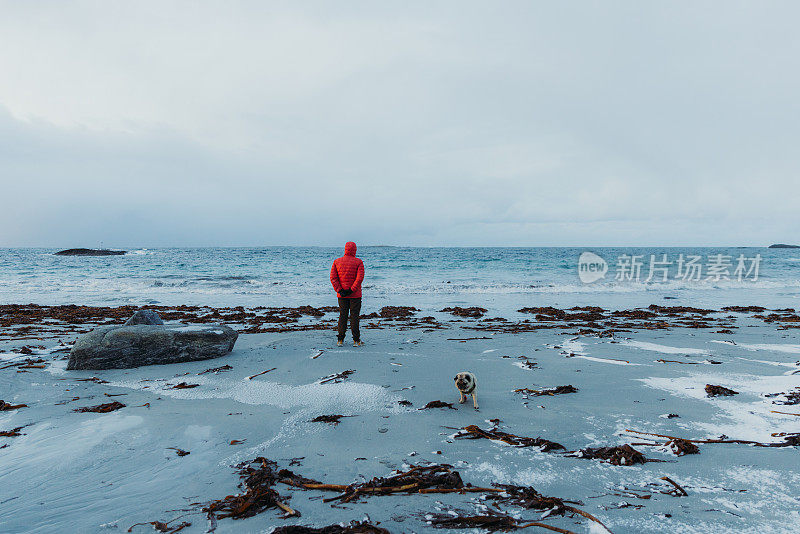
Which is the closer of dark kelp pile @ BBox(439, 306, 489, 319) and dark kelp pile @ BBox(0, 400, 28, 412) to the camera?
dark kelp pile @ BBox(0, 400, 28, 412)

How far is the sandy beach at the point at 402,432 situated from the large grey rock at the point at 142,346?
0.27m

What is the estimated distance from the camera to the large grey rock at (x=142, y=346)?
618 cm

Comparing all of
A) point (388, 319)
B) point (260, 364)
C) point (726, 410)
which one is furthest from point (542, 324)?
point (260, 364)

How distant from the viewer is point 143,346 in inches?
251

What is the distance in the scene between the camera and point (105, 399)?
189 inches

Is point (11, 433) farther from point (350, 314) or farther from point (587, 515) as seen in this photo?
point (350, 314)

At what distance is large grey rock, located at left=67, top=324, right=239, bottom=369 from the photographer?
6184mm

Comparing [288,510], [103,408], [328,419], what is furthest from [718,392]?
[103,408]

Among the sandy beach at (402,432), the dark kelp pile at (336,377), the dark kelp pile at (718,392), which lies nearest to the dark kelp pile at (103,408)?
the sandy beach at (402,432)

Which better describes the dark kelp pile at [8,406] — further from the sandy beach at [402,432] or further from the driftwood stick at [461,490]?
the driftwood stick at [461,490]

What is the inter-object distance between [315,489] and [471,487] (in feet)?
3.35

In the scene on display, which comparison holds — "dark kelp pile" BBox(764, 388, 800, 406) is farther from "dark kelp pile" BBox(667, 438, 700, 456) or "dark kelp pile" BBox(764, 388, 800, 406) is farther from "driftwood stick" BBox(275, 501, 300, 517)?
"driftwood stick" BBox(275, 501, 300, 517)

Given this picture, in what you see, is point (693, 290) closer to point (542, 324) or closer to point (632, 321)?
point (632, 321)

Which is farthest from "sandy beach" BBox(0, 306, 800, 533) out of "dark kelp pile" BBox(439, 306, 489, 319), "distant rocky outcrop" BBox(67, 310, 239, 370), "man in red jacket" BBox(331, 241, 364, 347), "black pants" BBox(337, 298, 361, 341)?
"dark kelp pile" BBox(439, 306, 489, 319)
